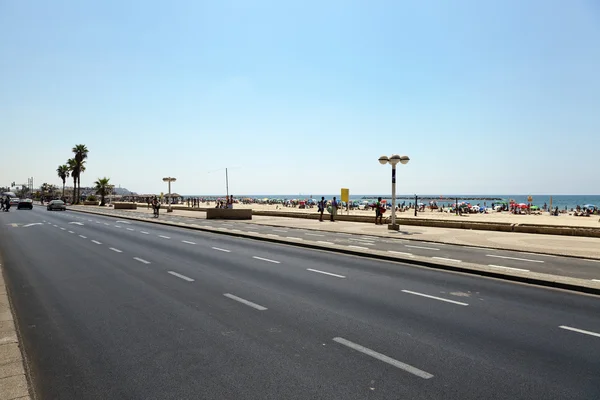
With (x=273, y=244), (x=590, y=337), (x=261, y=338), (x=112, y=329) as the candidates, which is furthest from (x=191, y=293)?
(x=273, y=244)

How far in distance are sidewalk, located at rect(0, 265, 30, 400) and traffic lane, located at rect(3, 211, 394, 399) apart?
0.23m

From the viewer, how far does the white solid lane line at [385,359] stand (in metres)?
4.46

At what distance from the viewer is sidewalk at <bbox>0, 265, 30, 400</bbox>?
3895 millimetres

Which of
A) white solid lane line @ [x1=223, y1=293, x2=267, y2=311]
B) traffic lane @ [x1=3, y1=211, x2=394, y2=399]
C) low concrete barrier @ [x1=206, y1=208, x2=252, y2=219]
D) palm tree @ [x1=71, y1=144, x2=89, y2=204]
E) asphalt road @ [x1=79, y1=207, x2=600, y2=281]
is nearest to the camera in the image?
traffic lane @ [x1=3, y1=211, x2=394, y2=399]

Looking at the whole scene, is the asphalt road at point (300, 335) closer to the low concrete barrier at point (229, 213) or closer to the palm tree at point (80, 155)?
the low concrete barrier at point (229, 213)

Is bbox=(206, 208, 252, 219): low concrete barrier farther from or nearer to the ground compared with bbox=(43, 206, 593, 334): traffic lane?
farther from the ground

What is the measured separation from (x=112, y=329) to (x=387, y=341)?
4032 mm

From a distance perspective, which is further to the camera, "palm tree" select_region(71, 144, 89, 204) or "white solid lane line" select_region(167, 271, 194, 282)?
"palm tree" select_region(71, 144, 89, 204)

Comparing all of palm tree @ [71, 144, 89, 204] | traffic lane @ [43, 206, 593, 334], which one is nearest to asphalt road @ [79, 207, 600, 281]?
traffic lane @ [43, 206, 593, 334]

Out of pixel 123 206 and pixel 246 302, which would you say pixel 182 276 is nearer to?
pixel 246 302

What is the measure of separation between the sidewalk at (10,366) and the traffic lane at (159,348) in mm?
234

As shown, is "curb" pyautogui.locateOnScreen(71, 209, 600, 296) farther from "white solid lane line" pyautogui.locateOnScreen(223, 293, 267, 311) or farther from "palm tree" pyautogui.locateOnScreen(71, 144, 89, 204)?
"palm tree" pyautogui.locateOnScreen(71, 144, 89, 204)

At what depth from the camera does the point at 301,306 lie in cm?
724

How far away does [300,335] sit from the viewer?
5719 millimetres
